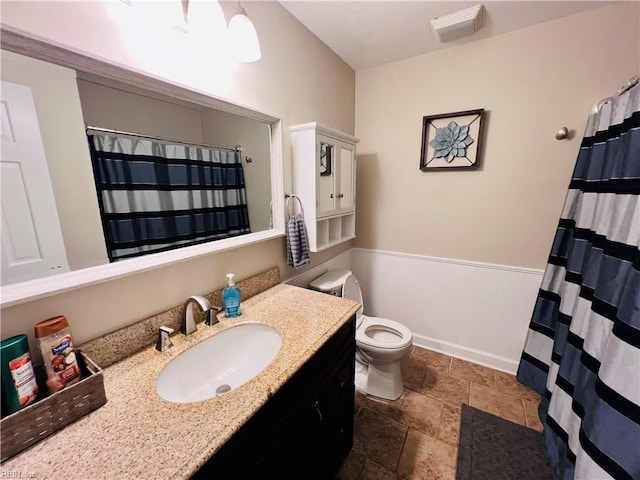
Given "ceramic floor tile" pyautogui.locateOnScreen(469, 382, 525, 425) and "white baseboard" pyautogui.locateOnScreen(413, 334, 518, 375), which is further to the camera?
"white baseboard" pyautogui.locateOnScreen(413, 334, 518, 375)

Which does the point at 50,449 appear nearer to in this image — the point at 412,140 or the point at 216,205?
the point at 216,205

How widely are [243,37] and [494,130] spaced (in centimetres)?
165

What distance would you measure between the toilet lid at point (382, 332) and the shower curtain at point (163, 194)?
103 cm

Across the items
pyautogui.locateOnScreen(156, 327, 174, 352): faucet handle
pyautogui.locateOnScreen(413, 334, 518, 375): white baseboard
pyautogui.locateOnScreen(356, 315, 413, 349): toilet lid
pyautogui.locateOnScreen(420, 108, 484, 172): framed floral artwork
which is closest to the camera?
pyautogui.locateOnScreen(156, 327, 174, 352): faucet handle

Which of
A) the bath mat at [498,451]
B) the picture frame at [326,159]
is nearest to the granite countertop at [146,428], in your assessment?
the picture frame at [326,159]

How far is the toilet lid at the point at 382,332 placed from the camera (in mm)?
1703

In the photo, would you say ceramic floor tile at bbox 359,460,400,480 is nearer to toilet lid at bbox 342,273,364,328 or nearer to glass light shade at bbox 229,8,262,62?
toilet lid at bbox 342,273,364,328

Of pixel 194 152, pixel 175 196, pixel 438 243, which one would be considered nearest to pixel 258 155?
pixel 194 152

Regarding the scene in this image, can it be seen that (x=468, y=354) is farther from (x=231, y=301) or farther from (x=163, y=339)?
(x=163, y=339)

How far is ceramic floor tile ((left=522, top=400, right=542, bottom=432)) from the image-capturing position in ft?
5.05

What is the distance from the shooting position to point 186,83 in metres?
1.00

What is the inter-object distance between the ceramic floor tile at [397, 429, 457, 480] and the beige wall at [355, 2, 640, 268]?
123cm

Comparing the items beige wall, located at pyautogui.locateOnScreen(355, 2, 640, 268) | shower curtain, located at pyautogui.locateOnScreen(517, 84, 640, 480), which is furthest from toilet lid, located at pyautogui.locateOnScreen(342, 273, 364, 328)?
shower curtain, located at pyautogui.locateOnScreen(517, 84, 640, 480)

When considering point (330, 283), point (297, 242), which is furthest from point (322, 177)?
point (330, 283)
